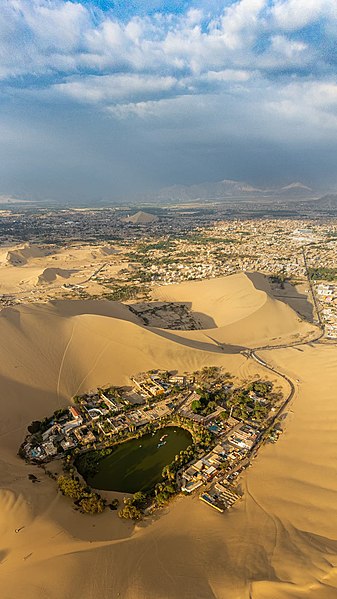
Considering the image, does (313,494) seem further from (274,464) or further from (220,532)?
(220,532)

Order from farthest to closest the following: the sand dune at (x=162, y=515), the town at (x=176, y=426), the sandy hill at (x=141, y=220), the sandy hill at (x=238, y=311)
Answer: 1. the sandy hill at (x=141, y=220)
2. the sandy hill at (x=238, y=311)
3. the town at (x=176, y=426)
4. the sand dune at (x=162, y=515)

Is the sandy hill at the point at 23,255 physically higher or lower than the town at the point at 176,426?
higher

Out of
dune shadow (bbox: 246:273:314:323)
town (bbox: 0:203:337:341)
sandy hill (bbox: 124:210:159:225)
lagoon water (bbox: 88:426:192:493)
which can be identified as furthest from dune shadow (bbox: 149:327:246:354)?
sandy hill (bbox: 124:210:159:225)

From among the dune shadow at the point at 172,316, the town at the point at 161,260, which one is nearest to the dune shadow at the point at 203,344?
the dune shadow at the point at 172,316

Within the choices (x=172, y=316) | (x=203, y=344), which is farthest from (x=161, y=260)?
(x=203, y=344)

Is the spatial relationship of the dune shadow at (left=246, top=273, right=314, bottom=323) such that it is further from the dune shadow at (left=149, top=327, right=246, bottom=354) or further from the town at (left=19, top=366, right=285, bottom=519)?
the town at (left=19, top=366, right=285, bottom=519)

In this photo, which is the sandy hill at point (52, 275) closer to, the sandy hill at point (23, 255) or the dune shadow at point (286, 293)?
the sandy hill at point (23, 255)
